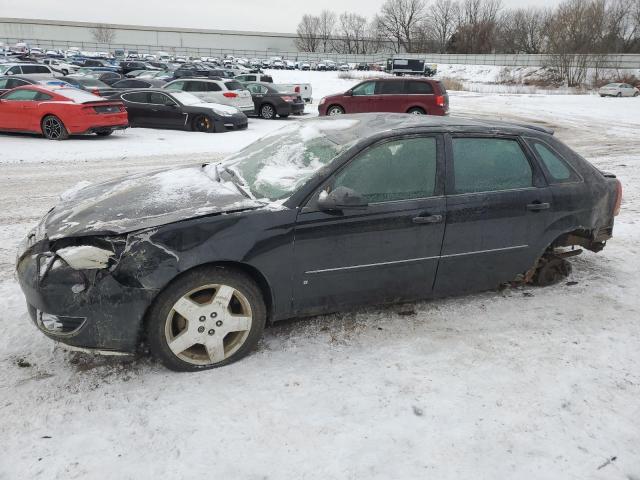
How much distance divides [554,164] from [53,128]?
11798 mm

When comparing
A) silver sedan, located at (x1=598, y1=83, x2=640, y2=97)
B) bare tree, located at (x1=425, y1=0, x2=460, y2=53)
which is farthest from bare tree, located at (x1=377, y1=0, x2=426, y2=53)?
silver sedan, located at (x1=598, y1=83, x2=640, y2=97)

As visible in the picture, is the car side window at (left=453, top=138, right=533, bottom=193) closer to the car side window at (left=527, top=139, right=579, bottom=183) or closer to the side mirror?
the car side window at (left=527, top=139, right=579, bottom=183)

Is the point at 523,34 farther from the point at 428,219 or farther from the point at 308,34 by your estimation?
the point at 428,219

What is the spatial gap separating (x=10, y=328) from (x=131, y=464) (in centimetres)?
182

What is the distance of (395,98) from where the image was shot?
1661 cm

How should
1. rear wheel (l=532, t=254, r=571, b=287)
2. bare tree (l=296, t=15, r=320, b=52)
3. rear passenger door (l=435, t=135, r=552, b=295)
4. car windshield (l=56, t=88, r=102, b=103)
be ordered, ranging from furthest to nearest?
bare tree (l=296, t=15, r=320, b=52), car windshield (l=56, t=88, r=102, b=103), rear wheel (l=532, t=254, r=571, b=287), rear passenger door (l=435, t=135, r=552, b=295)

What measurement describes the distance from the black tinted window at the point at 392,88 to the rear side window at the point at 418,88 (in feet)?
0.88

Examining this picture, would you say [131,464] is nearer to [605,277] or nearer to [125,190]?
[125,190]

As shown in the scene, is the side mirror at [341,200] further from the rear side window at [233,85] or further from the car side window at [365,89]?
the rear side window at [233,85]

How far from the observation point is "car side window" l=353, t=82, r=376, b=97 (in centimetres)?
1705

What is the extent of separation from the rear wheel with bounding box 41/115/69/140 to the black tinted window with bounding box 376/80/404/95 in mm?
9996

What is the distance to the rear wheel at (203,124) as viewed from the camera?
47.5ft

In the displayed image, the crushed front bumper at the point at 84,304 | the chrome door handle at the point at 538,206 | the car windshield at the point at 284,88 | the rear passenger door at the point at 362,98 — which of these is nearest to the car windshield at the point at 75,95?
the car windshield at the point at 284,88

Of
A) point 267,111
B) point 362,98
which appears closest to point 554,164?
point 362,98
